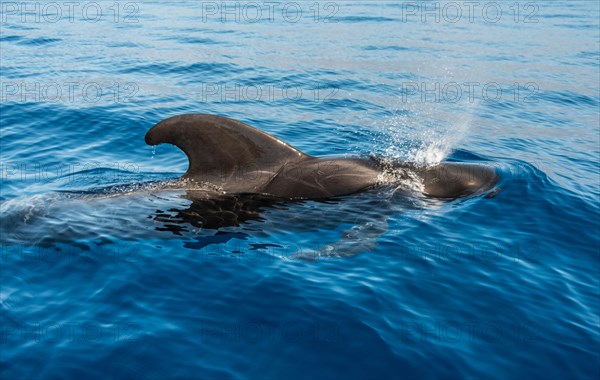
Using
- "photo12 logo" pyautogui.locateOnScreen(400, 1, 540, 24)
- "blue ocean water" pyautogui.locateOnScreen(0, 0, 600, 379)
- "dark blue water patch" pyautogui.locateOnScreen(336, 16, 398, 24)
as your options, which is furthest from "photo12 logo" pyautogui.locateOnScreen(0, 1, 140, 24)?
"photo12 logo" pyautogui.locateOnScreen(400, 1, 540, 24)

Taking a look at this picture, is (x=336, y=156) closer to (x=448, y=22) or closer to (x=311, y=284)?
(x=311, y=284)

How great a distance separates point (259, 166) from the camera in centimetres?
1016

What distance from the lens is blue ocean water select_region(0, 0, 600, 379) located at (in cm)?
675

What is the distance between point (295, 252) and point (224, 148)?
83.5 inches

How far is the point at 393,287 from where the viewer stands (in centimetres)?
820

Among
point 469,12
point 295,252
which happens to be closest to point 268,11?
point 469,12

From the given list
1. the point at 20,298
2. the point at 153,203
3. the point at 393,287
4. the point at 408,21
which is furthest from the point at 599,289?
the point at 408,21

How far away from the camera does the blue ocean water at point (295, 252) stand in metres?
6.75

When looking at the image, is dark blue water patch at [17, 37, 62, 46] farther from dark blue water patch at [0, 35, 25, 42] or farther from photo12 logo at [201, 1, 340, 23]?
photo12 logo at [201, 1, 340, 23]

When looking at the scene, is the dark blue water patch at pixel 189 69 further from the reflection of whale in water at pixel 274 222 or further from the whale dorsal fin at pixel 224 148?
the reflection of whale in water at pixel 274 222

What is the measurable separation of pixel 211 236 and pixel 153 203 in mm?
1323

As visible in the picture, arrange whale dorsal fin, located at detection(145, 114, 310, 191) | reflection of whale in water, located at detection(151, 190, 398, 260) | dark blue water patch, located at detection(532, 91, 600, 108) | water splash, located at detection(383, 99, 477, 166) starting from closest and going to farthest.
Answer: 1. reflection of whale in water, located at detection(151, 190, 398, 260)
2. whale dorsal fin, located at detection(145, 114, 310, 191)
3. water splash, located at detection(383, 99, 477, 166)
4. dark blue water patch, located at detection(532, 91, 600, 108)

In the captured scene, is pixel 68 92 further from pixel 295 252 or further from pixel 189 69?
pixel 295 252

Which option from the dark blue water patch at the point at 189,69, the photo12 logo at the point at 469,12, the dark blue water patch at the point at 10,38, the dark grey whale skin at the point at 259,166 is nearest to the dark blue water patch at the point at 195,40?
the dark blue water patch at the point at 189,69
